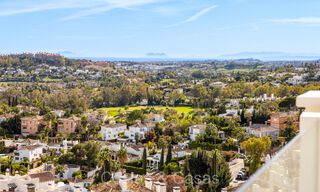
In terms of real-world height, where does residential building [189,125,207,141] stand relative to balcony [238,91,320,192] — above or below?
below

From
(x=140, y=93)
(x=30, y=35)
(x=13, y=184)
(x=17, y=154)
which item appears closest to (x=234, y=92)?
(x=140, y=93)

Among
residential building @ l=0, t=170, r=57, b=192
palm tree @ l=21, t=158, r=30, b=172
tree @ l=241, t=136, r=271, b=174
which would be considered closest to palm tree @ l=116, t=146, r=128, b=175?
palm tree @ l=21, t=158, r=30, b=172

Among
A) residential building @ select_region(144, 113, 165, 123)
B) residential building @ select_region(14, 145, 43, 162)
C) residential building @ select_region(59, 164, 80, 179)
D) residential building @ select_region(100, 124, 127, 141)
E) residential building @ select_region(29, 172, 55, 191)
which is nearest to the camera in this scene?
residential building @ select_region(29, 172, 55, 191)

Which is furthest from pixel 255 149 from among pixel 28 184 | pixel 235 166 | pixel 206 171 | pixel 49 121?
pixel 49 121

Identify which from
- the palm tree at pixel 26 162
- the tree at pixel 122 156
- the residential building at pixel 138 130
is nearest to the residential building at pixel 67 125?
the residential building at pixel 138 130

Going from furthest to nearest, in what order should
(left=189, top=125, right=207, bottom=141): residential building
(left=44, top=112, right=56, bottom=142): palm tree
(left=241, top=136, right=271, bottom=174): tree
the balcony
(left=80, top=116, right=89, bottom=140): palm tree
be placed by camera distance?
(left=44, top=112, right=56, bottom=142): palm tree < (left=80, top=116, right=89, bottom=140): palm tree < (left=189, top=125, right=207, bottom=141): residential building < (left=241, top=136, right=271, bottom=174): tree < the balcony

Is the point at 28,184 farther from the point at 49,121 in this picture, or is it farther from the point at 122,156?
the point at 49,121

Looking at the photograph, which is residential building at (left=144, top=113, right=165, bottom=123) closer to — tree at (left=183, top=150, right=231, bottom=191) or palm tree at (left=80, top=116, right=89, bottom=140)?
palm tree at (left=80, top=116, right=89, bottom=140)

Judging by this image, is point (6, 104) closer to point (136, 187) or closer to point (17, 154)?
point (17, 154)
